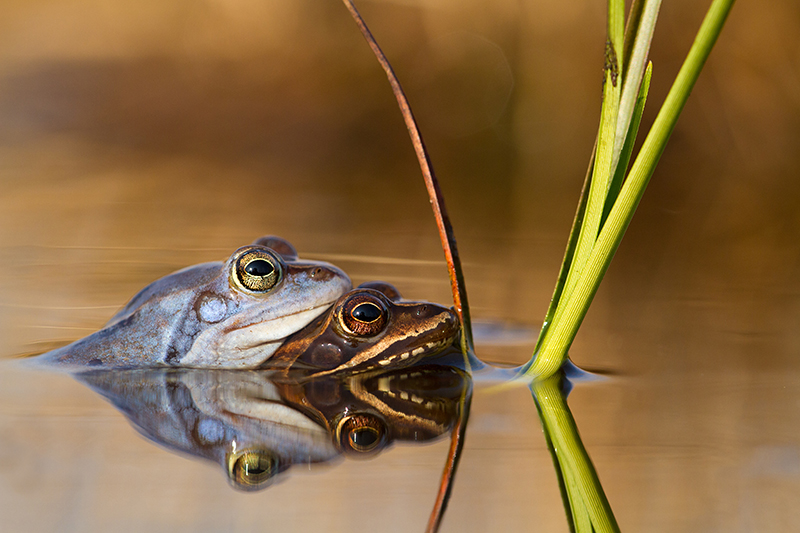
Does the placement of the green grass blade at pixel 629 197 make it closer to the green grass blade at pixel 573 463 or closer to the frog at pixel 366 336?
the green grass blade at pixel 573 463

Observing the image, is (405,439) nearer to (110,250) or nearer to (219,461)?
(219,461)

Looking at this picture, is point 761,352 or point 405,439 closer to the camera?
point 405,439

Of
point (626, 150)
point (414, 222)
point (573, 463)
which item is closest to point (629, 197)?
point (626, 150)

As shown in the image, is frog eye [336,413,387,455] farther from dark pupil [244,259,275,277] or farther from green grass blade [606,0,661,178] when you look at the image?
green grass blade [606,0,661,178]

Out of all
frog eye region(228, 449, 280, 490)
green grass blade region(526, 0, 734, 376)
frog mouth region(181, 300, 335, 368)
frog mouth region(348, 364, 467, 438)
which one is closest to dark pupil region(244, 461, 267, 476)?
frog eye region(228, 449, 280, 490)

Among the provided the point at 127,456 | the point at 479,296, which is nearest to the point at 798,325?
the point at 479,296

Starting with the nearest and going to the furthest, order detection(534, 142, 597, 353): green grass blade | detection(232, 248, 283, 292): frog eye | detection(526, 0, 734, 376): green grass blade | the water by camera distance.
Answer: detection(526, 0, 734, 376): green grass blade
the water
detection(534, 142, 597, 353): green grass blade
detection(232, 248, 283, 292): frog eye
